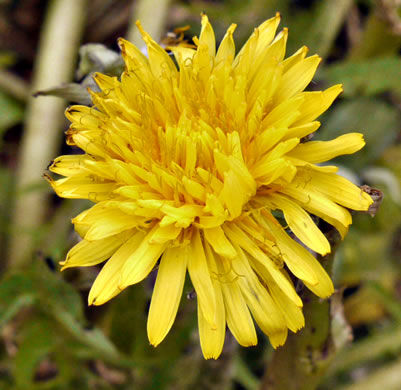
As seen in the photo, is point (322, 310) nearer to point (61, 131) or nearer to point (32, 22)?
point (61, 131)

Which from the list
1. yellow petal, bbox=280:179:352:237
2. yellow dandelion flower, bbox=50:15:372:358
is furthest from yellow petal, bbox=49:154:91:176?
yellow petal, bbox=280:179:352:237

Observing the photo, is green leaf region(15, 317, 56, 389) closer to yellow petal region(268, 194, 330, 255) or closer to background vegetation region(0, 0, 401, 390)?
background vegetation region(0, 0, 401, 390)

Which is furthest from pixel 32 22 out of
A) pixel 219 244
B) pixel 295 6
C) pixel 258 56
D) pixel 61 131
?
pixel 219 244

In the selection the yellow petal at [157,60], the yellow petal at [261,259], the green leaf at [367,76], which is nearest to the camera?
the yellow petal at [261,259]

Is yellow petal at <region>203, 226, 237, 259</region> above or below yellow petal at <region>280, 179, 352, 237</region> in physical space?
below

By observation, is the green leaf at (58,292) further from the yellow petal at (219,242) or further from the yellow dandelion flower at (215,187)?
the yellow petal at (219,242)

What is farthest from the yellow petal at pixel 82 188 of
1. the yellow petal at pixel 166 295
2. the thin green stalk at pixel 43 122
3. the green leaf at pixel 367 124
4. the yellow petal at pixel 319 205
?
the green leaf at pixel 367 124

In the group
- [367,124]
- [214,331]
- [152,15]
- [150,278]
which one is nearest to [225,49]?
[214,331]
